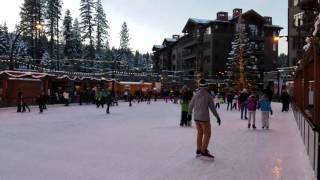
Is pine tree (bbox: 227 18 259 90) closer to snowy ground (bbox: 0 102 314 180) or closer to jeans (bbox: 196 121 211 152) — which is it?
snowy ground (bbox: 0 102 314 180)

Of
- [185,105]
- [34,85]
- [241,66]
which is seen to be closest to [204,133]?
[185,105]

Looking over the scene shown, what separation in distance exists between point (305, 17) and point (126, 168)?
41.4 meters

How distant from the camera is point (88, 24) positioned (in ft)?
242

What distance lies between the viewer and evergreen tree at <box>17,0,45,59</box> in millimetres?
65250

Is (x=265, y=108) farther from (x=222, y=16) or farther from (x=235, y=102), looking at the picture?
(x=222, y=16)

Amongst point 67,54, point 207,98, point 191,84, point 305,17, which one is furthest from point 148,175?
point 67,54

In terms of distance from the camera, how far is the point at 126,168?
8.06 metres

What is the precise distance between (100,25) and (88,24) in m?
2.47

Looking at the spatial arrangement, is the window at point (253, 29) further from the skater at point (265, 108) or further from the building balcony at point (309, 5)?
the skater at point (265, 108)

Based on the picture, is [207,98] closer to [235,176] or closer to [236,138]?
[235,176]

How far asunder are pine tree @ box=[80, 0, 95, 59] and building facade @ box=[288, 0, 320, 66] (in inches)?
1186

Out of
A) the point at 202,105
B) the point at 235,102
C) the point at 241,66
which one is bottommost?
the point at 235,102

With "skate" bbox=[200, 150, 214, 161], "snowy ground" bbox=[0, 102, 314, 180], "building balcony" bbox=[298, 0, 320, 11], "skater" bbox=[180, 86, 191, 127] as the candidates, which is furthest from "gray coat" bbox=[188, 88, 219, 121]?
"building balcony" bbox=[298, 0, 320, 11]

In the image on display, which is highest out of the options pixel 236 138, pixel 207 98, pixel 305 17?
pixel 305 17
